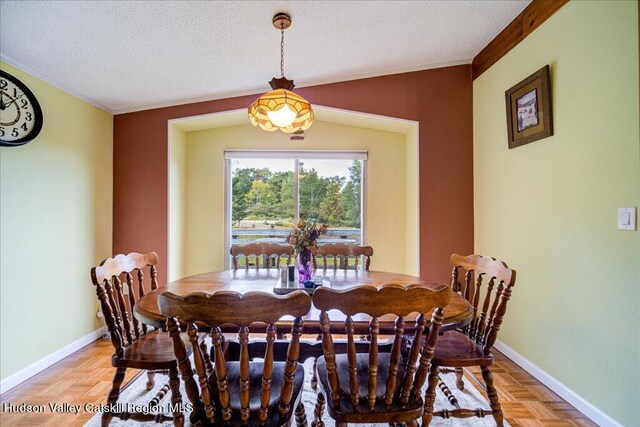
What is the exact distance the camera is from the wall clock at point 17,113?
2.14 meters

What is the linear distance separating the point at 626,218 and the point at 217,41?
271 centimetres

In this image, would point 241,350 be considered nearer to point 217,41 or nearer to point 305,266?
point 305,266

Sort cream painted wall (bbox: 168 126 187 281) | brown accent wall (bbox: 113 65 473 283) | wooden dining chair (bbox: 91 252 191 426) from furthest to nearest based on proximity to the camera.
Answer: cream painted wall (bbox: 168 126 187 281) < brown accent wall (bbox: 113 65 473 283) < wooden dining chair (bbox: 91 252 191 426)

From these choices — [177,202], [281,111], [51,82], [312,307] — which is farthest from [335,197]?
[51,82]

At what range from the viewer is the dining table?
1.47 metres

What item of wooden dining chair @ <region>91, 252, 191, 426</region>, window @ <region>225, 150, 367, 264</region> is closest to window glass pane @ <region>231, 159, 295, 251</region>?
window @ <region>225, 150, 367, 264</region>

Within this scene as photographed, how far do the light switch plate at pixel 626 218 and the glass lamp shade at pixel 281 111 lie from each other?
1.81m

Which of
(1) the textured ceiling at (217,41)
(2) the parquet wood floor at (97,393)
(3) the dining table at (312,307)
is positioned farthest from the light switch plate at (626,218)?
(1) the textured ceiling at (217,41)

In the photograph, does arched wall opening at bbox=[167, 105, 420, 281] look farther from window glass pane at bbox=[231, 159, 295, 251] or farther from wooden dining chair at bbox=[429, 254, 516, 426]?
wooden dining chair at bbox=[429, 254, 516, 426]

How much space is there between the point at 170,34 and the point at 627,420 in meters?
3.49

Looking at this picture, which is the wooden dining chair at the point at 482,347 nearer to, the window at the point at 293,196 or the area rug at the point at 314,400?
the area rug at the point at 314,400

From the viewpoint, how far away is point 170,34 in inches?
84.7

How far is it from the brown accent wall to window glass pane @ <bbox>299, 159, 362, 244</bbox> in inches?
30.7

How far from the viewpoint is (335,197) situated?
12.5ft
